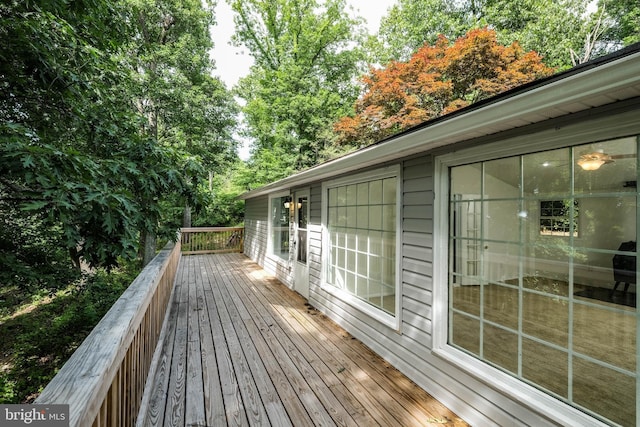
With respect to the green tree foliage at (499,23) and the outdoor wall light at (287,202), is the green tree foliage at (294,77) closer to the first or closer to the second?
the green tree foliage at (499,23)

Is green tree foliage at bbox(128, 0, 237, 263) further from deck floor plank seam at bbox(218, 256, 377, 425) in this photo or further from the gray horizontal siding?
the gray horizontal siding

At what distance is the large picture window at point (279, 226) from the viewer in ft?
19.9

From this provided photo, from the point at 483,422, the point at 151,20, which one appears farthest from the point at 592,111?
the point at 151,20

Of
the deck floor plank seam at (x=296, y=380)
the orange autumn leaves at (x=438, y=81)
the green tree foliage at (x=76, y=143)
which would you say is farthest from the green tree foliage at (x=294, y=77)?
the deck floor plank seam at (x=296, y=380)

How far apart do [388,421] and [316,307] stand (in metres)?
2.46

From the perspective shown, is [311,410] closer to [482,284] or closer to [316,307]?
[482,284]

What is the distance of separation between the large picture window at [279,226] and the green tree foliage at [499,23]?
9959 millimetres

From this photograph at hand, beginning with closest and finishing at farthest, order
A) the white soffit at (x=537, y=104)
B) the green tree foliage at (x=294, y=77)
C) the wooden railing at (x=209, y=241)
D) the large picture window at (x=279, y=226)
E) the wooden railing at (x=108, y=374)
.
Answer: the wooden railing at (x=108, y=374) → the white soffit at (x=537, y=104) → the large picture window at (x=279, y=226) → the wooden railing at (x=209, y=241) → the green tree foliage at (x=294, y=77)

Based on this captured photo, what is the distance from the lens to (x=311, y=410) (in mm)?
2092

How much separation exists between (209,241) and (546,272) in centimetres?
1043

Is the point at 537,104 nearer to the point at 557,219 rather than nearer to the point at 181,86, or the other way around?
the point at 557,219

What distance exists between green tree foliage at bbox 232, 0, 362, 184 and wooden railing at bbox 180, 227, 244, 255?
2.62 meters

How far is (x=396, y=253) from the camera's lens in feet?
9.18

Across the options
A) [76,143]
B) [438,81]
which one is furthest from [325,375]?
[438,81]
